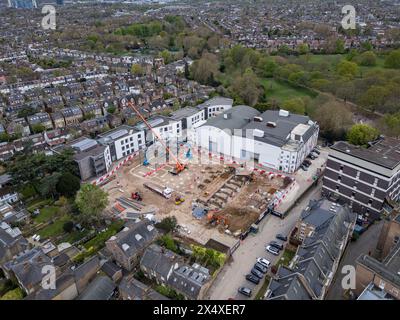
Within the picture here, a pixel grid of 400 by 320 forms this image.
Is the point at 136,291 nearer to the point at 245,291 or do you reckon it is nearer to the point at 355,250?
the point at 245,291

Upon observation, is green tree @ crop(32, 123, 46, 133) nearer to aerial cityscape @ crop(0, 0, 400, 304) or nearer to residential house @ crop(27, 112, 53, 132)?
aerial cityscape @ crop(0, 0, 400, 304)

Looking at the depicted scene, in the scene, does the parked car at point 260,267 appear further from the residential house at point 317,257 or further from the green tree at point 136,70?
the green tree at point 136,70

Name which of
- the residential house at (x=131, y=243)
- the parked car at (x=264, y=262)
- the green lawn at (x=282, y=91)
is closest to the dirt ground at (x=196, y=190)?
the parked car at (x=264, y=262)

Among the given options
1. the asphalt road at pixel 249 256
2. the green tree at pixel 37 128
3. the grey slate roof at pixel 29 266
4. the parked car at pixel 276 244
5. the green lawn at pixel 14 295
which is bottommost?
the asphalt road at pixel 249 256

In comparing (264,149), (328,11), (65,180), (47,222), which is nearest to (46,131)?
(65,180)

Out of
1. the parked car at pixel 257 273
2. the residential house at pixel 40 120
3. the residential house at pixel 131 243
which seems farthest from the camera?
the residential house at pixel 40 120

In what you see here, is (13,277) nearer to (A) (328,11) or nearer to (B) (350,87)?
(B) (350,87)

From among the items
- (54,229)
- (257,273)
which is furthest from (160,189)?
(257,273)

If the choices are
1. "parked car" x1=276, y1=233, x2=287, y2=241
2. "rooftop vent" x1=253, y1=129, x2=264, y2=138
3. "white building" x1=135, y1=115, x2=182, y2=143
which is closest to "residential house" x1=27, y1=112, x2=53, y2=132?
"white building" x1=135, y1=115, x2=182, y2=143
